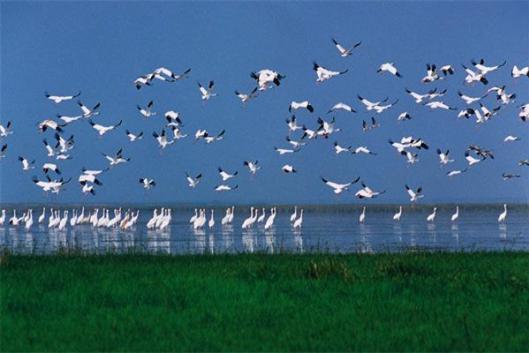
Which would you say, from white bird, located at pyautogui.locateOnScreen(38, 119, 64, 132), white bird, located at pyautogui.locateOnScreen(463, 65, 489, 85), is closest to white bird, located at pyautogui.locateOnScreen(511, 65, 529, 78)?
white bird, located at pyautogui.locateOnScreen(463, 65, 489, 85)

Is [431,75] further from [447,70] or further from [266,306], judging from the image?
[266,306]

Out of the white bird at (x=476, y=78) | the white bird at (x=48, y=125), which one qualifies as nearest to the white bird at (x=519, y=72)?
the white bird at (x=476, y=78)

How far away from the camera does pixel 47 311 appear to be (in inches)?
582

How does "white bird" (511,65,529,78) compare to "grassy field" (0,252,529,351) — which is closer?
"grassy field" (0,252,529,351)

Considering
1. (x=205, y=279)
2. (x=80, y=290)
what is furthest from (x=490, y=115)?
(x=80, y=290)

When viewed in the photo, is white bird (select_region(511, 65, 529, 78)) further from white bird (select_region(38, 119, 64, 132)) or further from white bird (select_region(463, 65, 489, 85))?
white bird (select_region(38, 119, 64, 132))

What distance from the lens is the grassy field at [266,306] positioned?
12.4 meters

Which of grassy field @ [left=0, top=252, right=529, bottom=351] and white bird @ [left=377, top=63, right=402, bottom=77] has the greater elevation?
white bird @ [left=377, top=63, right=402, bottom=77]

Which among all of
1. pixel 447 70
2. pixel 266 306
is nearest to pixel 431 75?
pixel 447 70

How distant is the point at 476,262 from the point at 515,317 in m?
7.63

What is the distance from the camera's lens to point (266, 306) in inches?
590

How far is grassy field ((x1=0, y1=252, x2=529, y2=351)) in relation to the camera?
40.7ft

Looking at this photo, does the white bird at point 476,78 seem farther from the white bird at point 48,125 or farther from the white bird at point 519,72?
the white bird at point 48,125

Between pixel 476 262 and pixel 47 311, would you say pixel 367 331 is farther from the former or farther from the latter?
pixel 476 262
